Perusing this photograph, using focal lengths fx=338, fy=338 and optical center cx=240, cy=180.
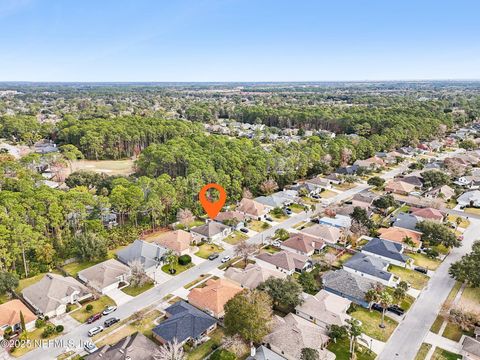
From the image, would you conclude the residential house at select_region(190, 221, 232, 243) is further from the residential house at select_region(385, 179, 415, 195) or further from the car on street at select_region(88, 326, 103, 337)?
the residential house at select_region(385, 179, 415, 195)

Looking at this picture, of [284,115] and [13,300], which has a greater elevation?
[284,115]

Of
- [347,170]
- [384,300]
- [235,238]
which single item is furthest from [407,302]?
[347,170]

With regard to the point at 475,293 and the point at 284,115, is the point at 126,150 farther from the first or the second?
the point at 475,293

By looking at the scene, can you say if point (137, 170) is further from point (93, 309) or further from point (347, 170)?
point (347, 170)

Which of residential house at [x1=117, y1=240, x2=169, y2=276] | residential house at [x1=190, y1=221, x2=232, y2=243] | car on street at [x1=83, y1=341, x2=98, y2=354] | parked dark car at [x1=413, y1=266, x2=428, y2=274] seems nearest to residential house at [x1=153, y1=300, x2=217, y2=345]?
car on street at [x1=83, y1=341, x2=98, y2=354]

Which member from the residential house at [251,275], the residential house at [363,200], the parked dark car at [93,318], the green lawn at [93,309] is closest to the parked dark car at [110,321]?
the parked dark car at [93,318]

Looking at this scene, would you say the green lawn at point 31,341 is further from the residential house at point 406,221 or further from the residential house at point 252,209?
the residential house at point 406,221

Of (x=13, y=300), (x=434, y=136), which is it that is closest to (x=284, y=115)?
(x=434, y=136)
